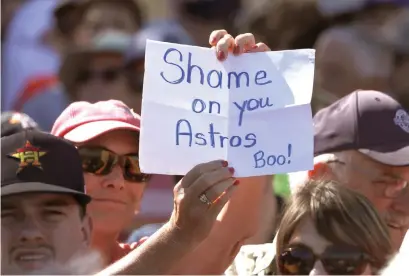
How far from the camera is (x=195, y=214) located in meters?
3.16

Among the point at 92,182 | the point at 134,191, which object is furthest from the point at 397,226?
the point at 92,182

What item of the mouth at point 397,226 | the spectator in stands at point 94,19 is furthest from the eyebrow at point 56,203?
the spectator in stands at point 94,19

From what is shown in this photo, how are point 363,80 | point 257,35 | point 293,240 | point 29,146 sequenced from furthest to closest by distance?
1. point 257,35
2. point 363,80
3. point 29,146
4. point 293,240

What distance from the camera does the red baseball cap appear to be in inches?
171

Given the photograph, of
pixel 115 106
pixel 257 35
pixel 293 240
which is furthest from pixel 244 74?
pixel 257 35

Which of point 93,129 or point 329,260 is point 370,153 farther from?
point 93,129

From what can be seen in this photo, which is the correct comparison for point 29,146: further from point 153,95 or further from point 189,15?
point 189,15

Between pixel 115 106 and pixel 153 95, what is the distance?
1.23m

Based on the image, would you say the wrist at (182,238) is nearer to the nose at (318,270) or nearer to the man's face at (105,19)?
the nose at (318,270)

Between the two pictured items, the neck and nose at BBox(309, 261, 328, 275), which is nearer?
nose at BBox(309, 261, 328, 275)

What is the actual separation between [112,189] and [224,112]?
1066 mm


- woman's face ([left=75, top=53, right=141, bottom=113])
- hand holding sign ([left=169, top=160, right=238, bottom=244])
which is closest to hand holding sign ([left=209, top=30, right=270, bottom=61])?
hand holding sign ([left=169, top=160, right=238, bottom=244])

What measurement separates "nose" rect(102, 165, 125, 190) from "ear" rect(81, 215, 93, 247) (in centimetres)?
35

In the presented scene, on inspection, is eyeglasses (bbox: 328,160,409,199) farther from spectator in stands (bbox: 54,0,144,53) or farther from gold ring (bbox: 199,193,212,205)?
spectator in stands (bbox: 54,0,144,53)
